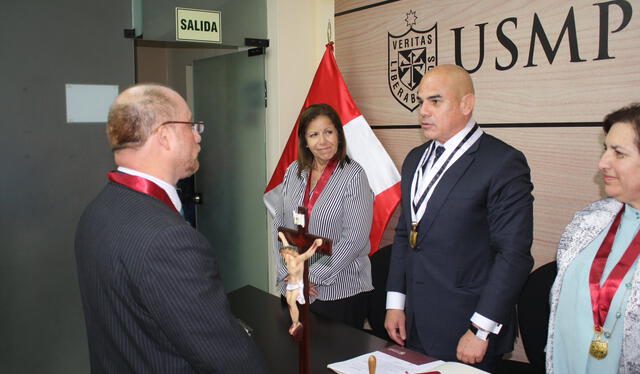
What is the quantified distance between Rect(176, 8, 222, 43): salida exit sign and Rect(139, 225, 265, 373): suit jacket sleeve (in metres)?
2.48

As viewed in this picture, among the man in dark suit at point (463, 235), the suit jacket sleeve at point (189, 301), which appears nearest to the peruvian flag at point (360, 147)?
the man in dark suit at point (463, 235)

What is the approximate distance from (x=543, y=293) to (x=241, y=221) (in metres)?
2.50

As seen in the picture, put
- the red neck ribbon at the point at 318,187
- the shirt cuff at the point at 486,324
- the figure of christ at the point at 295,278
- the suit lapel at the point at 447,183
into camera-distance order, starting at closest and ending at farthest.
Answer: the figure of christ at the point at 295,278, the shirt cuff at the point at 486,324, the suit lapel at the point at 447,183, the red neck ribbon at the point at 318,187

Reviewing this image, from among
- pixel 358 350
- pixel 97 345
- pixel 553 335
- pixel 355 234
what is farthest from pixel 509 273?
pixel 97 345

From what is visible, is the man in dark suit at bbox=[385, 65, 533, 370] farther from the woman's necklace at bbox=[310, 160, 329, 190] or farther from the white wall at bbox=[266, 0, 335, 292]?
the white wall at bbox=[266, 0, 335, 292]

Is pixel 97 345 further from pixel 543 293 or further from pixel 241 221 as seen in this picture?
pixel 241 221

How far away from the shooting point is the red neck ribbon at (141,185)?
4.13 feet

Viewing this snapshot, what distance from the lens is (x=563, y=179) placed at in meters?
2.31

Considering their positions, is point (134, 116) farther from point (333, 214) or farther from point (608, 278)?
point (608, 278)

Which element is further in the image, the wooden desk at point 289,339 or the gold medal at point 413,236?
the gold medal at point 413,236

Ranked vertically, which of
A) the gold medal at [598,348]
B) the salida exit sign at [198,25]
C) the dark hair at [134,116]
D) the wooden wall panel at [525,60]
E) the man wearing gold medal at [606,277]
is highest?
the salida exit sign at [198,25]

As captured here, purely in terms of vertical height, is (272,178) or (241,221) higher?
(272,178)

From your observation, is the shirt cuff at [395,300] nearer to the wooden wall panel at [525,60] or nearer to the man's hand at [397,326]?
the man's hand at [397,326]

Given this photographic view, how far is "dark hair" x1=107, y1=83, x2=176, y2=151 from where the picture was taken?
126 cm
